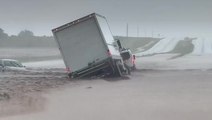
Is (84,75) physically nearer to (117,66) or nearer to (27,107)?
(117,66)

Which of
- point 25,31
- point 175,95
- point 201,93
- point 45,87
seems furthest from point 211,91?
point 25,31

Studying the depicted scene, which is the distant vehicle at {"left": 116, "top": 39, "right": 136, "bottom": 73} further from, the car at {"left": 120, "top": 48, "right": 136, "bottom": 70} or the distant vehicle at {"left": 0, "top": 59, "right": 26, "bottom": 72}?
the distant vehicle at {"left": 0, "top": 59, "right": 26, "bottom": 72}

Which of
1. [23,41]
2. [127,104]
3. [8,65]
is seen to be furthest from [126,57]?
[23,41]

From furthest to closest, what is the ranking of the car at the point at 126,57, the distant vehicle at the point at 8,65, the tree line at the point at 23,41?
the tree line at the point at 23,41
the distant vehicle at the point at 8,65
the car at the point at 126,57

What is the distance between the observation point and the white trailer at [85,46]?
26.1m

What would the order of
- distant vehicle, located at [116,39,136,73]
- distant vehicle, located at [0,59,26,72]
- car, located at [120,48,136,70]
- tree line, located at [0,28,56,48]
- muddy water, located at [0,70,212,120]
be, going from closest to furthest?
muddy water, located at [0,70,212,120] → distant vehicle, located at [116,39,136,73] → car, located at [120,48,136,70] → distant vehicle, located at [0,59,26,72] → tree line, located at [0,28,56,48]

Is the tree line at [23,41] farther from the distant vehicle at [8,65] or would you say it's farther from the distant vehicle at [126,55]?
the distant vehicle at [126,55]

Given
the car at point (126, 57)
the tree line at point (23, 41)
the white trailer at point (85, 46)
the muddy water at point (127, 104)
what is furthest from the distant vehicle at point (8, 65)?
the tree line at point (23, 41)

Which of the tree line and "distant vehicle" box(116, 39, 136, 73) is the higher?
the tree line

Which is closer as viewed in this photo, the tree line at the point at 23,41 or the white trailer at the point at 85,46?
the white trailer at the point at 85,46

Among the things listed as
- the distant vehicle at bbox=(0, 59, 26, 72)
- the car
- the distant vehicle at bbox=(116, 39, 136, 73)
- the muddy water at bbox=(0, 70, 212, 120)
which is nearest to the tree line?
the distant vehicle at bbox=(0, 59, 26, 72)

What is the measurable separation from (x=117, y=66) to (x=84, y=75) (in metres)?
1.84

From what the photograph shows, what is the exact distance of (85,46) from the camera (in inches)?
1032

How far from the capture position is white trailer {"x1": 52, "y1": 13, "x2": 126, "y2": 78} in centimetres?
2608
